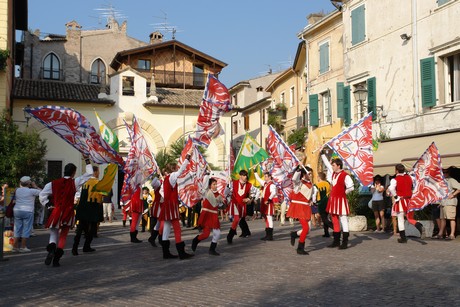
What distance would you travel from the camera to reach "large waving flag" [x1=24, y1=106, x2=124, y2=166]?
11.0 m

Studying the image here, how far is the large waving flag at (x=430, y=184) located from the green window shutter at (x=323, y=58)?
611 inches

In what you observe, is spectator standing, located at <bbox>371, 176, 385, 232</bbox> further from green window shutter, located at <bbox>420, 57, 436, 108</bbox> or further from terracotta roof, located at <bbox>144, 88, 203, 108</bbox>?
terracotta roof, located at <bbox>144, 88, 203, 108</bbox>

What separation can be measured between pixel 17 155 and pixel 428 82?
15921 millimetres

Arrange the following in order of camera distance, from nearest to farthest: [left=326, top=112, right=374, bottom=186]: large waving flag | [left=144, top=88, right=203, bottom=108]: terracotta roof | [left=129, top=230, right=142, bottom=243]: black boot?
[left=326, top=112, right=374, bottom=186]: large waving flag < [left=129, top=230, right=142, bottom=243]: black boot < [left=144, top=88, right=203, bottom=108]: terracotta roof

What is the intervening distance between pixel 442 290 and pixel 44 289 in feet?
18.4

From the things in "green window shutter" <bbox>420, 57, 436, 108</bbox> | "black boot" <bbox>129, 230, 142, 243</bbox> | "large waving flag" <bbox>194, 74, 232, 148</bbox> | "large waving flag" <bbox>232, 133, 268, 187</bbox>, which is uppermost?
"green window shutter" <bbox>420, 57, 436, 108</bbox>

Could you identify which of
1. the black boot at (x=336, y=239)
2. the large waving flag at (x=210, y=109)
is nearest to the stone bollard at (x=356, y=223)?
the black boot at (x=336, y=239)

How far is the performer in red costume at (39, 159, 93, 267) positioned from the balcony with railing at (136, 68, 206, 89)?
3247 centimetres

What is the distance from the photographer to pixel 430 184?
13.9 metres

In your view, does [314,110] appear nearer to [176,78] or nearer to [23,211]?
[176,78]

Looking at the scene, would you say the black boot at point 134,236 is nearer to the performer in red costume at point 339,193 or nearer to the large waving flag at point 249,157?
the large waving flag at point 249,157

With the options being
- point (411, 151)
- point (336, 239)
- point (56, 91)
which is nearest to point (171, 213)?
point (336, 239)

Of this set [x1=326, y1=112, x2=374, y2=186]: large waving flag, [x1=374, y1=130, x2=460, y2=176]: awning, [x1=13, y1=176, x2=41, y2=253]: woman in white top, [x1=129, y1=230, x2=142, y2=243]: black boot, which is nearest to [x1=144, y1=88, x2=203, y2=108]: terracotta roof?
[x1=374, y1=130, x2=460, y2=176]: awning

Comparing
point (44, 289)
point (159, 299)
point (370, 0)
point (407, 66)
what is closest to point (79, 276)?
point (44, 289)
